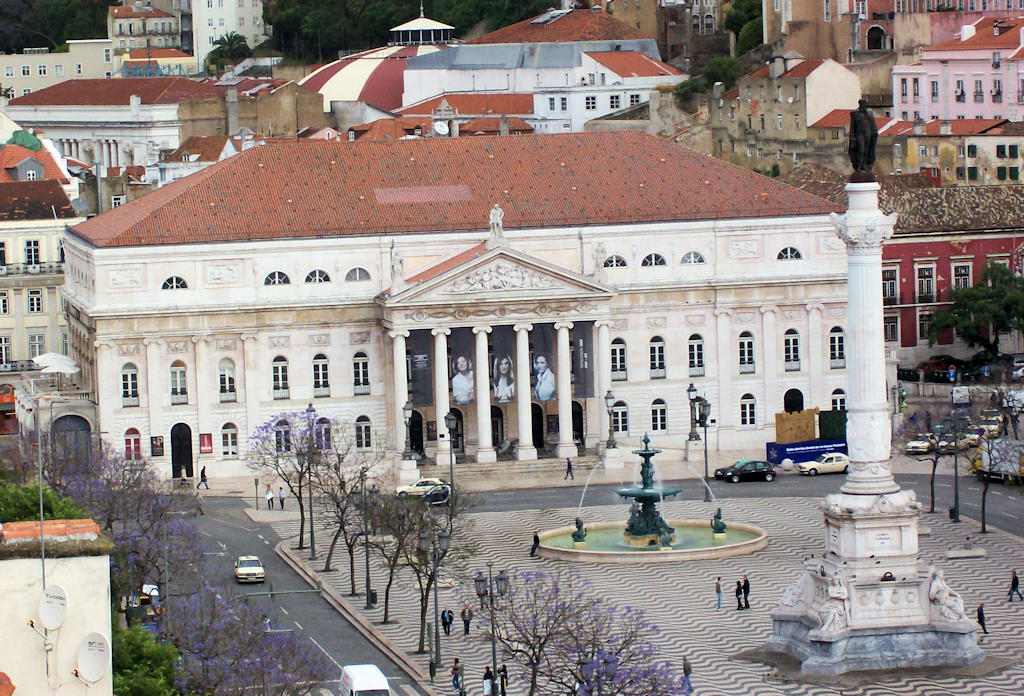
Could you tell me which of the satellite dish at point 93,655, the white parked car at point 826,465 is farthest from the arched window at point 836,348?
the satellite dish at point 93,655

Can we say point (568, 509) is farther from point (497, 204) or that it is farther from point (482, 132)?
point (482, 132)

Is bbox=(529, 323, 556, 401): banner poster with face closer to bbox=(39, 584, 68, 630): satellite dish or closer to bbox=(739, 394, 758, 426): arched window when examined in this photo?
bbox=(739, 394, 758, 426): arched window

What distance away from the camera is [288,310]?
121750 millimetres

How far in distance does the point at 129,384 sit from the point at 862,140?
152 ft

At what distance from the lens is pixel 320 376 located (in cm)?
12244

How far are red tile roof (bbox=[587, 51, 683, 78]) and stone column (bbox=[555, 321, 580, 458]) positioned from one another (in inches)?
2683

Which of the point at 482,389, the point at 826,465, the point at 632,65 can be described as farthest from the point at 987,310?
the point at 632,65

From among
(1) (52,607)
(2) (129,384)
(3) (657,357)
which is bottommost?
(1) (52,607)

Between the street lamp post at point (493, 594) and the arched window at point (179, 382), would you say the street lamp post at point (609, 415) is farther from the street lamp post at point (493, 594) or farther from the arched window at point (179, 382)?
the street lamp post at point (493, 594)

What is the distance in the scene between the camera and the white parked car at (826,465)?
118m

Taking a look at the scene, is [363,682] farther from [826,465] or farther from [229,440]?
[229,440]

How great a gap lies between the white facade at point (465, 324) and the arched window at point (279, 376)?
81 millimetres

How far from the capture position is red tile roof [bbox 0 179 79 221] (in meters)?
142

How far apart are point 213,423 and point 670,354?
60.6 ft
